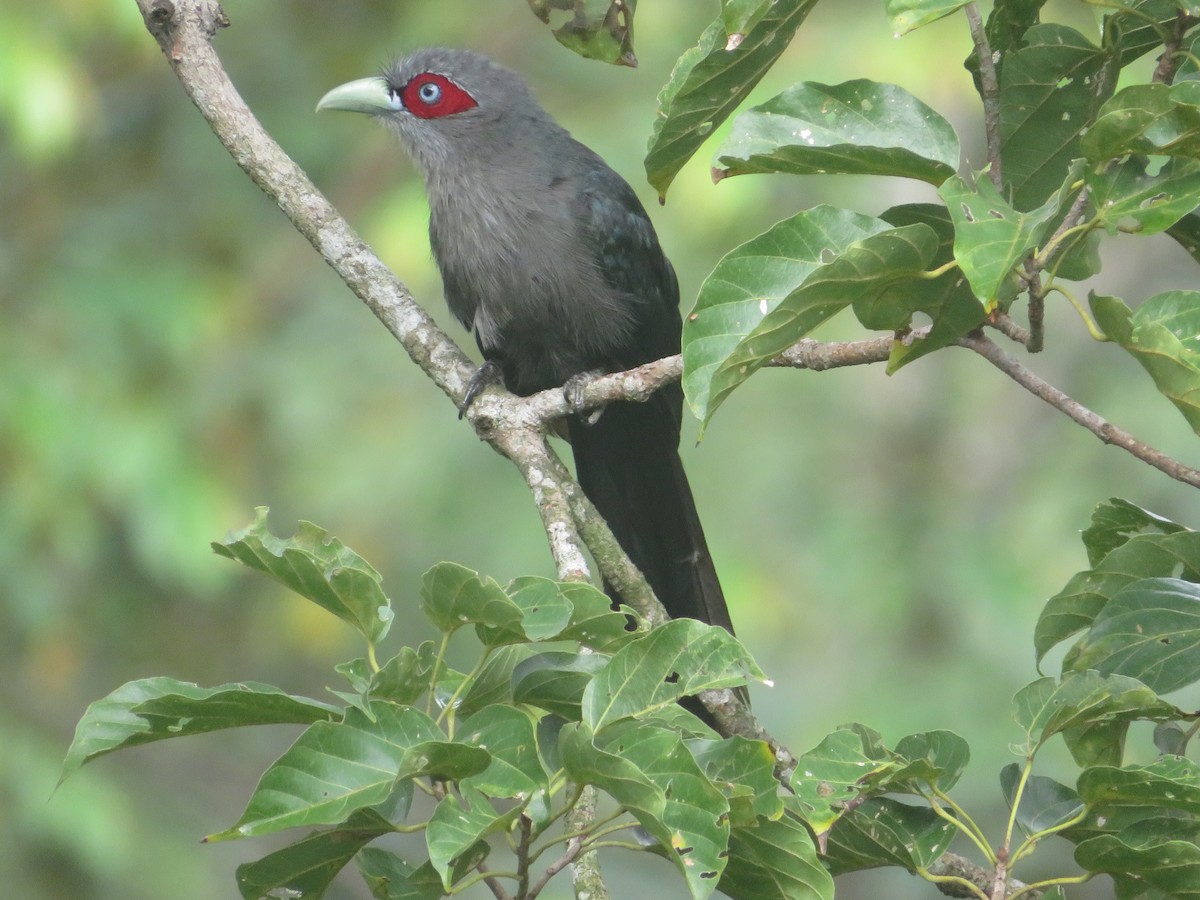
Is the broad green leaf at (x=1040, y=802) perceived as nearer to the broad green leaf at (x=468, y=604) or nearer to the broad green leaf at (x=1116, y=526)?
the broad green leaf at (x=1116, y=526)

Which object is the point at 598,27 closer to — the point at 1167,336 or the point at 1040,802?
the point at 1167,336

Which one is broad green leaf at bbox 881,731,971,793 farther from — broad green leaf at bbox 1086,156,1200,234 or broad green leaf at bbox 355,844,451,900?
broad green leaf at bbox 1086,156,1200,234

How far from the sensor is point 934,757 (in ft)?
5.90

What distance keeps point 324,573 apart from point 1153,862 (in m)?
1.12

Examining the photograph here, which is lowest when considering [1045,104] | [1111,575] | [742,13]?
[1111,575]

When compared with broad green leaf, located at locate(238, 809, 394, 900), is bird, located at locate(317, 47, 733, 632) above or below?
above

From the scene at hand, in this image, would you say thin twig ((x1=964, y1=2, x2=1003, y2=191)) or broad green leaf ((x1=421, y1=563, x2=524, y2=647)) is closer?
broad green leaf ((x1=421, y1=563, x2=524, y2=647))

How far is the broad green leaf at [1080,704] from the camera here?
5.63 ft

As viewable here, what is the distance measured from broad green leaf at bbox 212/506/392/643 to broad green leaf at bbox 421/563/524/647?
0.07 m

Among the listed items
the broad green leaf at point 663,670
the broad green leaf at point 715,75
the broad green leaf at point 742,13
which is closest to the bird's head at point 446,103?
the broad green leaf at point 715,75

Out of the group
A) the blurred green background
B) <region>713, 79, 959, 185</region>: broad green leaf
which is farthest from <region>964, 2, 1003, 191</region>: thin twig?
the blurred green background

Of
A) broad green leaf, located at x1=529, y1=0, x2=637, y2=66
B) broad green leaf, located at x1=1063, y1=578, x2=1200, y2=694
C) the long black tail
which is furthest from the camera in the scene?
the long black tail

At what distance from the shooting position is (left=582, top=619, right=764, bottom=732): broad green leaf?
64.0 inches

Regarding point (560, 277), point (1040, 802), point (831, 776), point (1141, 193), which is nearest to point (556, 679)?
point (831, 776)
